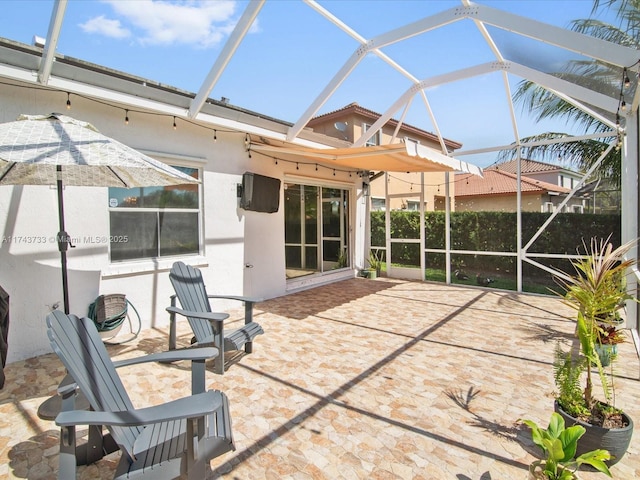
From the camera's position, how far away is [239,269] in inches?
313

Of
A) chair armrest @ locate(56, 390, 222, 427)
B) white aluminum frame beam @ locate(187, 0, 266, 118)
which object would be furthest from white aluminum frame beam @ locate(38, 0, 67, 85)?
chair armrest @ locate(56, 390, 222, 427)

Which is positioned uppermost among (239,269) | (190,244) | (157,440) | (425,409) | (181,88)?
(181,88)

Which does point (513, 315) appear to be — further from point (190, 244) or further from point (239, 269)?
point (190, 244)

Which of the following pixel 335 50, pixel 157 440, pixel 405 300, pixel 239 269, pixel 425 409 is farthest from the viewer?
pixel 405 300

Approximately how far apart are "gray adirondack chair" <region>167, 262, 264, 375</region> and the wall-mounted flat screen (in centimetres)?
280

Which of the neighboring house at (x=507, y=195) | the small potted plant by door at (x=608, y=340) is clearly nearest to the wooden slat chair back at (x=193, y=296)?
the small potted plant by door at (x=608, y=340)

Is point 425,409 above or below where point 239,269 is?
below

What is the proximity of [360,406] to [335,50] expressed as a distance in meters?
6.43

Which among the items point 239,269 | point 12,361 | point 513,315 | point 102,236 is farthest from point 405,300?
point 12,361

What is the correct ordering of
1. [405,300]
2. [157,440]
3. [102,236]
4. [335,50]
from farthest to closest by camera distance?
[405,300] < [335,50] < [102,236] < [157,440]

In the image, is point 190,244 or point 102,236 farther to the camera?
point 190,244

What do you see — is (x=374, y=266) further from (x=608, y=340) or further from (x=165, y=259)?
(x=608, y=340)

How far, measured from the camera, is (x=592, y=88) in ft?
19.5

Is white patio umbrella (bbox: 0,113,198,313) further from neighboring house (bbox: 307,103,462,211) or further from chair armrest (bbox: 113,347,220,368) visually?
neighboring house (bbox: 307,103,462,211)
